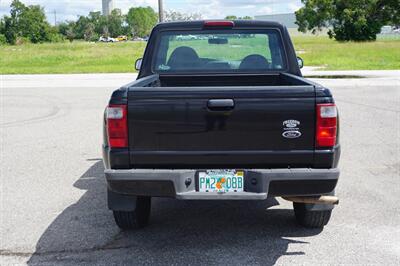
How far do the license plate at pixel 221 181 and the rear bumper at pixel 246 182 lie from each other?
3 centimetres

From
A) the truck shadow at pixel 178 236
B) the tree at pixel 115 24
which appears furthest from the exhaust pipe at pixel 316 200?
the tree at pixel 115 24

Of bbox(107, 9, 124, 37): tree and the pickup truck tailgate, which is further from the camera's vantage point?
bbox(107, 9, 124, 37): tree

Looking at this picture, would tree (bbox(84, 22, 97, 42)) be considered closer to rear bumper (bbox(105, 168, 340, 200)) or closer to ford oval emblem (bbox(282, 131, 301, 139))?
rear bumper (bbox(105, 168, 340, 200))

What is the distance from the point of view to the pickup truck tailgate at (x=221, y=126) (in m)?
3.42

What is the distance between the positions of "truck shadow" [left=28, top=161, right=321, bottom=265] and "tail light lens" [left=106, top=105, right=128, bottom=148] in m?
0.96

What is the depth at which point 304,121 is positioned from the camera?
11.2 ft

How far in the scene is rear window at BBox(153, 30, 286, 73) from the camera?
5.02 meters

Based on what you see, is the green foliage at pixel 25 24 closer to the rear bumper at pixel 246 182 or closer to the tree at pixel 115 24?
the tree at pixel 115 24

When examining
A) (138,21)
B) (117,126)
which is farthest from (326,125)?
(138,21)

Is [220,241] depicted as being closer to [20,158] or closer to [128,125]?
[128,125]

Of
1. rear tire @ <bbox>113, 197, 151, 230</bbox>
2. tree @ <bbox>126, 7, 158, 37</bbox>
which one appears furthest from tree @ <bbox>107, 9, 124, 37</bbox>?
rear tire @ <bbox>113, 197, 151, 230</bbox>

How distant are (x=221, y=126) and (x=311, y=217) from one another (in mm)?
1390

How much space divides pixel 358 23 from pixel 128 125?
68.4 metres

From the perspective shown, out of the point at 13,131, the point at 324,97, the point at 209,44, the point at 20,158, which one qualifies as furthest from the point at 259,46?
the point at 13,131
